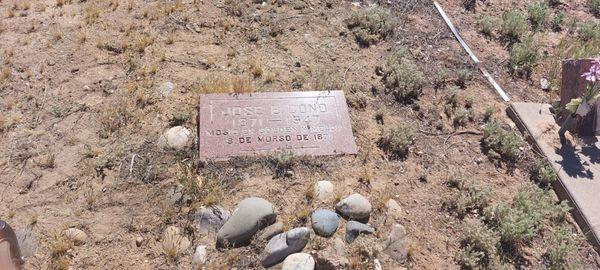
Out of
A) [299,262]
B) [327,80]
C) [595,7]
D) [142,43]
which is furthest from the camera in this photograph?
[595,7]

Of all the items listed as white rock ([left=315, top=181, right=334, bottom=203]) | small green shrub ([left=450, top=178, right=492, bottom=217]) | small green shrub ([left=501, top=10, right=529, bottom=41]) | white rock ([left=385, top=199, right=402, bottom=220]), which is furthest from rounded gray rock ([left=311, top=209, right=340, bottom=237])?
small green shrub ([left=501, top=10, right=529, bottom=41])

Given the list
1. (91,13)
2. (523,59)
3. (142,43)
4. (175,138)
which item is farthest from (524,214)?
(91,13)

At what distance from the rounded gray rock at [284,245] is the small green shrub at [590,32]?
5540 millimetres

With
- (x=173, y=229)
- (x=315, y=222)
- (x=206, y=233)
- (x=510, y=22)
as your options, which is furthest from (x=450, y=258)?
(x=510, y=22)

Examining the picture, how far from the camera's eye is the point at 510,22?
6980mm

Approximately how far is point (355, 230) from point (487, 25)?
4250mm

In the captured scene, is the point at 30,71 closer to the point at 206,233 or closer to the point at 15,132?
the point at 15,132

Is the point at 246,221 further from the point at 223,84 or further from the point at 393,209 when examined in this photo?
the point at 223,84

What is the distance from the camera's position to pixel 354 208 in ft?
14.5

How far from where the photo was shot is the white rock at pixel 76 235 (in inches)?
159

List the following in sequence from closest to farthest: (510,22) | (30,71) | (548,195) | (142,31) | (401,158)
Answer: (548,195) → (401,158) → (30,71) → (142,31) → (510,22)

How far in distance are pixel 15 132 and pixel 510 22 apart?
6.38m

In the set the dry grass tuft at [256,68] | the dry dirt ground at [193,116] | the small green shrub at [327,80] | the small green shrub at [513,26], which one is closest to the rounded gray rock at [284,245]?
the dry dirt ground at [193,116]

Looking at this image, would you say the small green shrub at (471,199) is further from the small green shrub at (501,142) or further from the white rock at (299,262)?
the white rock at (299,262)
